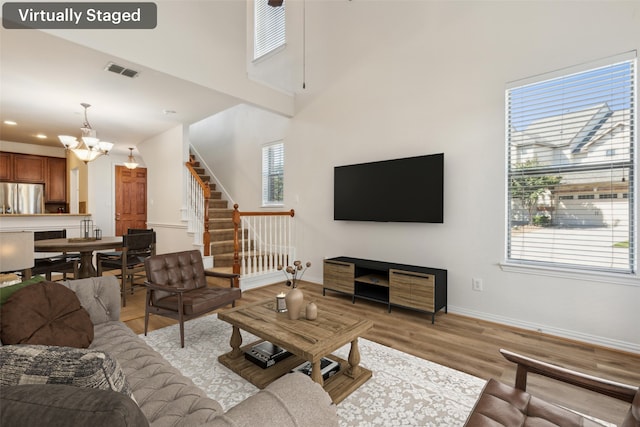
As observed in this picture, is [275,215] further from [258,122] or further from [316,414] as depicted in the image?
[316,414]

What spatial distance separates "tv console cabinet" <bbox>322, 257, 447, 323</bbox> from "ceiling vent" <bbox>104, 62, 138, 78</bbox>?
11.2ft

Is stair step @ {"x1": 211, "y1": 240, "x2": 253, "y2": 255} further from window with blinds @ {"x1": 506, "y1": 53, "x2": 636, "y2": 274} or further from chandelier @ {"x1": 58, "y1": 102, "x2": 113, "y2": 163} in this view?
window with blinds @ {"x1": 506, "y1": 53, "x2": 636, "y2": 274}

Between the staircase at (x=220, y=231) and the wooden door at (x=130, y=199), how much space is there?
2648 millimetres

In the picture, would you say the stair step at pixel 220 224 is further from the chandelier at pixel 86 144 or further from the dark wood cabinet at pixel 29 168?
the dark wood cabinet at pixel 29 168

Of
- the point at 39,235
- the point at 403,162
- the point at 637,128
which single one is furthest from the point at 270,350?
the point at 39,235

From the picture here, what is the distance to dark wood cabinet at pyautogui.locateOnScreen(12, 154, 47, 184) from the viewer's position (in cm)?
670

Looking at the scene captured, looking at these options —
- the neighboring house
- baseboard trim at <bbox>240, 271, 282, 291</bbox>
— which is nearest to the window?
baseboard trim at <bbox>240, 271, 282, 291</bbox>

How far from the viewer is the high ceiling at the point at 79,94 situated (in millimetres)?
Answer: 3068

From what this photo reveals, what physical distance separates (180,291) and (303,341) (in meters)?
1.39

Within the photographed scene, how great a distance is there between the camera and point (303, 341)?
1935mm

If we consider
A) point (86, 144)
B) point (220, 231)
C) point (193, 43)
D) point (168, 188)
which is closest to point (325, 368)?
point (220, 231)

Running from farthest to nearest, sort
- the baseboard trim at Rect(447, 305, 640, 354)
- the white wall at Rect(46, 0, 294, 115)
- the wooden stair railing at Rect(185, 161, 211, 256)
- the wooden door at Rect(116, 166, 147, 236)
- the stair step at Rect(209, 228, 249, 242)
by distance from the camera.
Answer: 1. the wooden door at Rect(116, 166, 147, 236)
2. the stair step at Rect(209, 228, 249, 242)
3. the wooden stair railing at Rect(185, 161, 211, 256)
4. the white wall at Rect(46, 0, 294, 115)
5. the baseboard trim at Rect(447, 305, 640, 354)

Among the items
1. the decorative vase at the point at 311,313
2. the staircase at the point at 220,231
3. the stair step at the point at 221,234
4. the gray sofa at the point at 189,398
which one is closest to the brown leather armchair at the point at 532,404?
the gray sofa at the point at 189,398

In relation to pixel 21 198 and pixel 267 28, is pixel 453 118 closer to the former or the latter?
pixel 267 28
